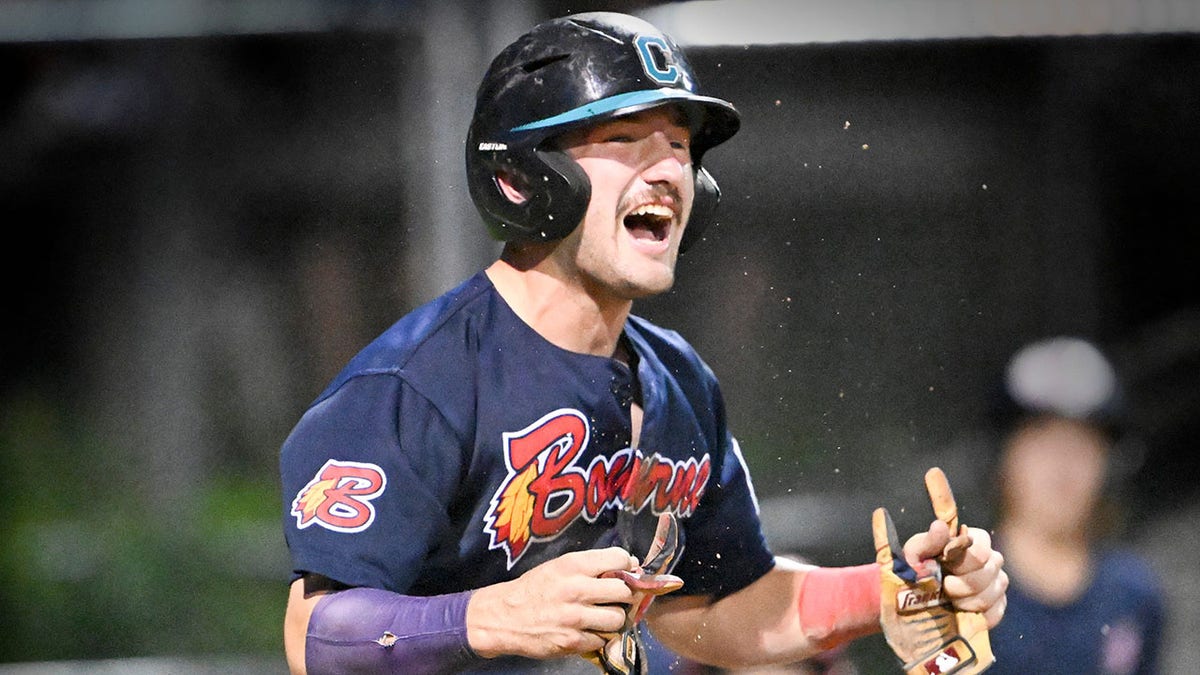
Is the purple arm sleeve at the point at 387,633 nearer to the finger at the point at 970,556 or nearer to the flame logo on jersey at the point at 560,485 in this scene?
the flame logo on jersey at the point at 560,485

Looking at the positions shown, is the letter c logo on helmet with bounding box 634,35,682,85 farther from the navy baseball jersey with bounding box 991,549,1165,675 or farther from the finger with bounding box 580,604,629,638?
the navy baseball jersey with bounding box 991,549,1165,675

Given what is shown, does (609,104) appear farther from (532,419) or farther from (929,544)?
(929,544)

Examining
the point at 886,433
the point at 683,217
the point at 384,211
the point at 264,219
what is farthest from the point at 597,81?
the point at 886,433

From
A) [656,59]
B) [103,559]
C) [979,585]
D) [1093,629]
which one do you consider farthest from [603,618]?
[1093,629]

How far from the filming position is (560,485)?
5.98ft

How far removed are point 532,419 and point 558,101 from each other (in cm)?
42

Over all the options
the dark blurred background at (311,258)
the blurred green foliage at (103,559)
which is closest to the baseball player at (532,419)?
the dark blurred background at (311,258)

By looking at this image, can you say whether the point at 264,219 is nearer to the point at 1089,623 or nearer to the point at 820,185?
the point at 820,185

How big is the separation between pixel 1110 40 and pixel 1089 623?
1.14 m

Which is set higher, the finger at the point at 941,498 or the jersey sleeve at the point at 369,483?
the jersey sleeve at the point at 369,483

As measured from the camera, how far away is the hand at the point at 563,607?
1469mm

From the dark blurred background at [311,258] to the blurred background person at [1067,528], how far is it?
163mm

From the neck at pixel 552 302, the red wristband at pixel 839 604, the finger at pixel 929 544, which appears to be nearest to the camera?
the finger at pixel 929 544

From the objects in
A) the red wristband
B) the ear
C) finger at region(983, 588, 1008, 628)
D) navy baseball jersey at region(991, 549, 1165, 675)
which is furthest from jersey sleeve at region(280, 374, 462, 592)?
navy baseball jersey at region(991, 549, 1165, 675)
